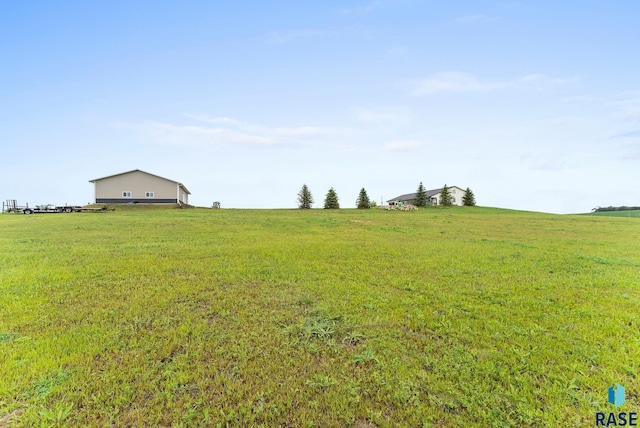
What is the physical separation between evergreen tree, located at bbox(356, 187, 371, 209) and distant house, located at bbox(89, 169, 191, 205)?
28492 mm

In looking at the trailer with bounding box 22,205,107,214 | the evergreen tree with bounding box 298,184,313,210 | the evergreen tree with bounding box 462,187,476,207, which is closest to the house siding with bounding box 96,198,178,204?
the trailer with bounding box 22,205,107,214

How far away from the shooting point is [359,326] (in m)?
4.73

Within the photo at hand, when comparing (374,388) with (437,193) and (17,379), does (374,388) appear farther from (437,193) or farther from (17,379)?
(437,193)

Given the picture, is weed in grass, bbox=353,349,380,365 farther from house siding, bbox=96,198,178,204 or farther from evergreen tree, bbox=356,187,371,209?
evergreen tree, bbox=356,187,371,209

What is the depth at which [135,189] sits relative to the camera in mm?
37656

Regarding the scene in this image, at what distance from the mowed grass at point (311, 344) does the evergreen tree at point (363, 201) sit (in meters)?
40.7

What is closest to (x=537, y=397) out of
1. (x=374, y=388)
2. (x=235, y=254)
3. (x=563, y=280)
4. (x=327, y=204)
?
(x=374, y=388)

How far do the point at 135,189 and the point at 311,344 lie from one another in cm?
4168

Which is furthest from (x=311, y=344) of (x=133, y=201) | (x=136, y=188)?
(x=136, y=188)

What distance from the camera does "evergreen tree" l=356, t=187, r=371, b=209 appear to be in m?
49.1

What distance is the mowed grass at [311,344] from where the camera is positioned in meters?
3.04

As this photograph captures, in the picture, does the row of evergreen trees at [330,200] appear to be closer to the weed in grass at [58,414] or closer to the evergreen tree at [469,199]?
the evergreen tree at [469,199]

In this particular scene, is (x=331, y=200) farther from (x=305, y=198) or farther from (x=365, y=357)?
(x=365, y=357)

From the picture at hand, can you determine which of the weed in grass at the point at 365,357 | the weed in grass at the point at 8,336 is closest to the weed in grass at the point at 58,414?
the weed in grass at the point at 8,336
